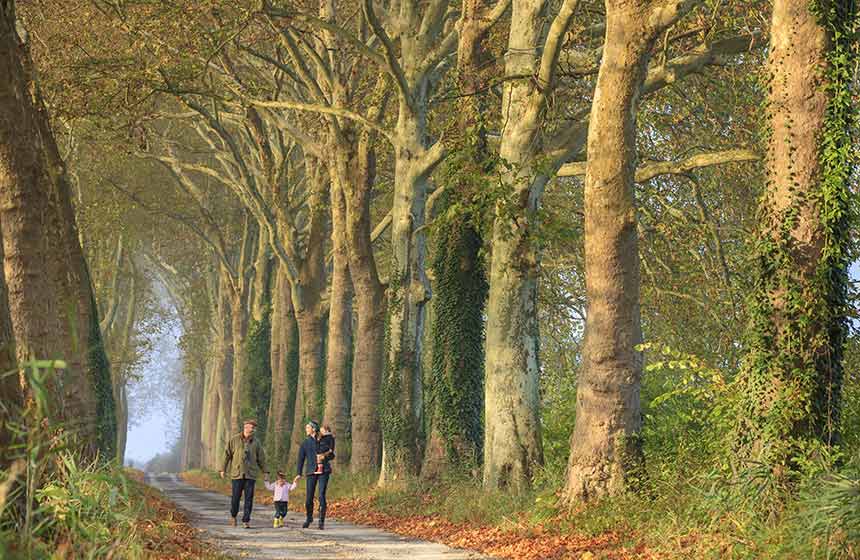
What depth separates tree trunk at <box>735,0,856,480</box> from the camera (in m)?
12.9

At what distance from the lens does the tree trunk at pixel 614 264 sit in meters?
15.9

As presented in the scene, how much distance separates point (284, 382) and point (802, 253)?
90.4ft

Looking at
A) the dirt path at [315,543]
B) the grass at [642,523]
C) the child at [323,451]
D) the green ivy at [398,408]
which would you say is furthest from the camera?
the green ivy at [398,408]

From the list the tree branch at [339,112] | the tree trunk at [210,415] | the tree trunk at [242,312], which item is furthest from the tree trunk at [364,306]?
the tree trunk at [210,415]

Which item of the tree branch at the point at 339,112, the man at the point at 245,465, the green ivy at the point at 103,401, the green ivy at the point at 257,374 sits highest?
the tree branch at the point at 339,112

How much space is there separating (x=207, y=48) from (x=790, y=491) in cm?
1546

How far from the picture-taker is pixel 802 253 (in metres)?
13.1

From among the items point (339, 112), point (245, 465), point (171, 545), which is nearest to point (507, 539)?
point (171, 545)

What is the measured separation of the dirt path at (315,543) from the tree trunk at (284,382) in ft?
50.9

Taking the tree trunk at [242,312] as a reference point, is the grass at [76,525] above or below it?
below

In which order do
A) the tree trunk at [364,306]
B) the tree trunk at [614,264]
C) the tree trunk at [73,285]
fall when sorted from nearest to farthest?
the tree trunk at [614,264]
the tree trunk at [73,285]
the tree trunk at [364,306]

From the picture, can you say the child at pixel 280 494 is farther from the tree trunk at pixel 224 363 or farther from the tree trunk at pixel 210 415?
the tree trunk at pixel 210 415

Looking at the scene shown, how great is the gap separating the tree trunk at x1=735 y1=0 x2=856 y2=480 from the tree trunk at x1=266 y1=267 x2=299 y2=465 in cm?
2561

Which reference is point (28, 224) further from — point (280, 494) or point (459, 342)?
point (459, 342)
